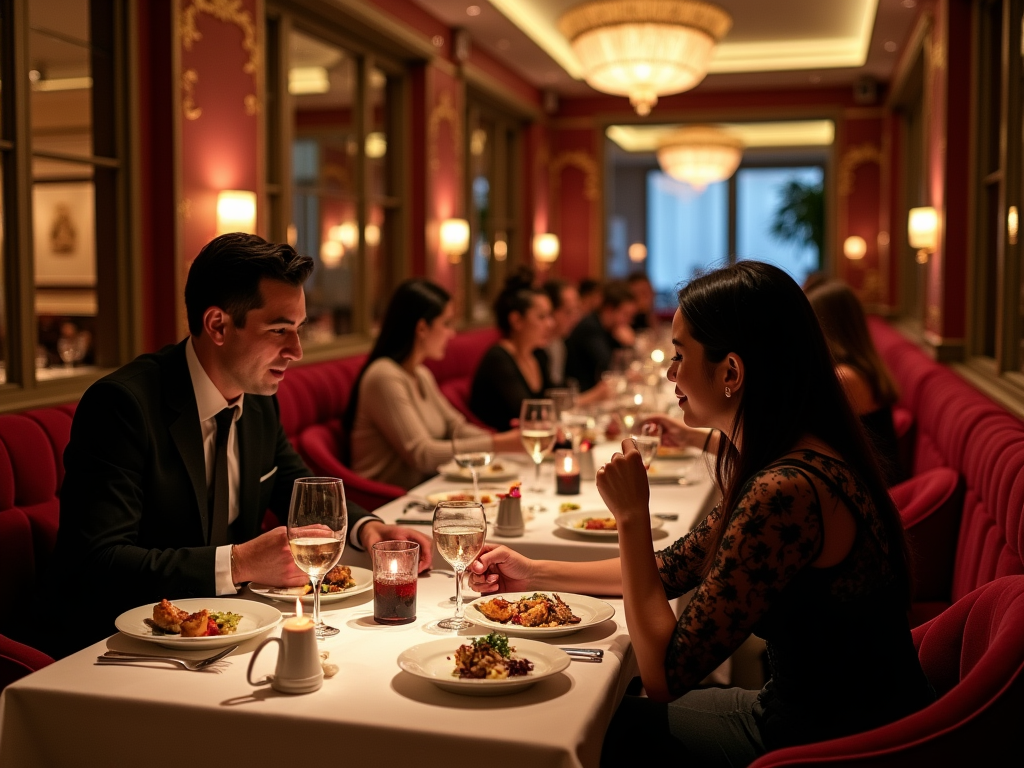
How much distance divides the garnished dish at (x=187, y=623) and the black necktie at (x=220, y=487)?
520 mm

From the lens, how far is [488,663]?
151cm

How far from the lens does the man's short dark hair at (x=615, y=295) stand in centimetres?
763

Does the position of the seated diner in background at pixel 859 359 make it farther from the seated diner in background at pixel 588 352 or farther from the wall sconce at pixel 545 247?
the wall sconce at pixel 545 247

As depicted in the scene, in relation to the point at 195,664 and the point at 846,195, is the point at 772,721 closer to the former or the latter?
the point at 195,664

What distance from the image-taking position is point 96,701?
1.47 meters

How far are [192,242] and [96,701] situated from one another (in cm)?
353

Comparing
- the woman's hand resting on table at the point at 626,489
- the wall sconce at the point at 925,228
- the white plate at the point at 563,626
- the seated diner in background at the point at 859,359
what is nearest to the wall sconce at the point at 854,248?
the wall sconce at the point at 925,228

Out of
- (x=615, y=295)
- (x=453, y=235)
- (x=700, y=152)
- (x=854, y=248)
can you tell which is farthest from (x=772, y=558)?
(x=700, y=152)

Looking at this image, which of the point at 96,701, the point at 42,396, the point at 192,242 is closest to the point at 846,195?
the point at 192,242

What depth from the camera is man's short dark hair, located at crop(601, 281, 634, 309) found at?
763 cm

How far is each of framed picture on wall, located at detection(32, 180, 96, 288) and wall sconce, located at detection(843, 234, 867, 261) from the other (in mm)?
7640

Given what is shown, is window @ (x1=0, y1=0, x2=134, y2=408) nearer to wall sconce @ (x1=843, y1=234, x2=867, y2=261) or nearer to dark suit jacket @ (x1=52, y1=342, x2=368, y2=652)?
dark suit jacket @ (x1=52, y1=342, x2=368, y2=652)

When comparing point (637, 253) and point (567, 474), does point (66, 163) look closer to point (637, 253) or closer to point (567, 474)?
point (567, 474)

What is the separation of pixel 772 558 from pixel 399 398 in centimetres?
253
